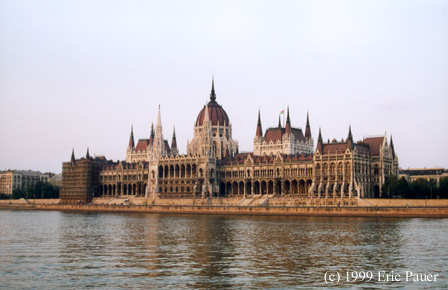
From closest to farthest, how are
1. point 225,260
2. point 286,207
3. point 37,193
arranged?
1. point 225,260
2. point 286,207
3. point 37,193

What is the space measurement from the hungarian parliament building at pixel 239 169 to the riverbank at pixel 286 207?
5.27 meters

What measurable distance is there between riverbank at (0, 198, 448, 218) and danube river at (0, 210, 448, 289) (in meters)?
35.9

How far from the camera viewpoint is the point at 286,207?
4680 inches

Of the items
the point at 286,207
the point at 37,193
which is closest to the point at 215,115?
the point at 37,193

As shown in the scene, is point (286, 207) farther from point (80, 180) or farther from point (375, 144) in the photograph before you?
point (80, 180)

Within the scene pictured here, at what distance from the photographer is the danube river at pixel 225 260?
3559 cm

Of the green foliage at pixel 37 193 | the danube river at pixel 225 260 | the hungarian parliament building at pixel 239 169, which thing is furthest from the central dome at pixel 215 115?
the danube river at pixel 225 260

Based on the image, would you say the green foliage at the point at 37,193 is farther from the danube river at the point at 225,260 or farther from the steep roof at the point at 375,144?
the danube river at the point at 225,260

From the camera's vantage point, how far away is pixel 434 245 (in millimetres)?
54250

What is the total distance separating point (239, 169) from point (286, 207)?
3879cm

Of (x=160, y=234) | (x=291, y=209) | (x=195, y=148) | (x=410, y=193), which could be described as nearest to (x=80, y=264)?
(x=160, y=234)

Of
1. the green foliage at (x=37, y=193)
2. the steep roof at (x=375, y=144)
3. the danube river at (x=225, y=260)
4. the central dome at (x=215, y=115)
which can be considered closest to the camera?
the danube river at (x=225, y=260)

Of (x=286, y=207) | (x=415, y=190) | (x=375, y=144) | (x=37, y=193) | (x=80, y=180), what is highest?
(x=375, y=144)

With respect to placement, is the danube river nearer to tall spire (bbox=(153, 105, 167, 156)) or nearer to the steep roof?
the steep roof
